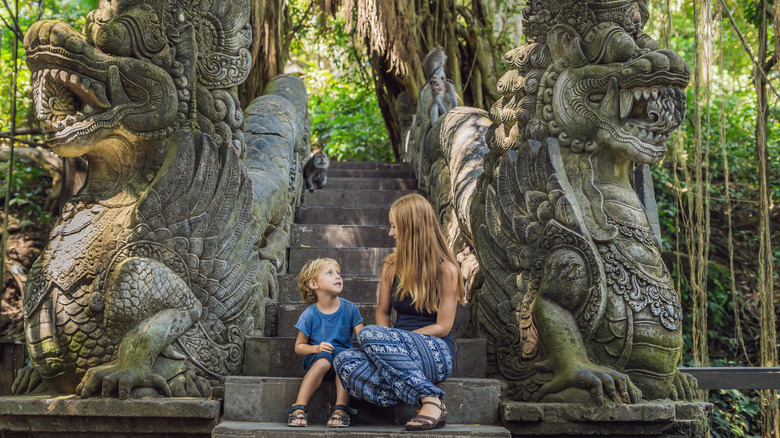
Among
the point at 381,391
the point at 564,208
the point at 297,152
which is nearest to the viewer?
the point at 381,391

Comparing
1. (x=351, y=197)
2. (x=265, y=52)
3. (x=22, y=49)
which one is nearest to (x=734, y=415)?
(x=351, y=197)

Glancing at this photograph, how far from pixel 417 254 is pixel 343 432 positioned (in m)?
0.85

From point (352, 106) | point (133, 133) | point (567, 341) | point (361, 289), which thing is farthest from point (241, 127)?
point (352, 106)

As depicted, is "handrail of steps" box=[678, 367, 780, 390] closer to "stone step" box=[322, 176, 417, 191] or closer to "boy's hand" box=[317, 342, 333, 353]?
"boy's hand" box=[317, 342, 333, 353]

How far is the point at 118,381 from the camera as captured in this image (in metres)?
3.35

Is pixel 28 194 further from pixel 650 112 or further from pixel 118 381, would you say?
pixel 650 112

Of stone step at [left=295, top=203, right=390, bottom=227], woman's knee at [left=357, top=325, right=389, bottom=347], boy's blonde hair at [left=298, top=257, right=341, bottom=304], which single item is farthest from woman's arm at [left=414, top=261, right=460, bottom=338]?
stone step at [left=295, top=203, right=390, bottom=227]

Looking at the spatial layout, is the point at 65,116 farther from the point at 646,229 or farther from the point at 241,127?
the point at 646,229

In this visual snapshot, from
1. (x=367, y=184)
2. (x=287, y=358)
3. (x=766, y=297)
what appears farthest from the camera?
(x=367, y=184)

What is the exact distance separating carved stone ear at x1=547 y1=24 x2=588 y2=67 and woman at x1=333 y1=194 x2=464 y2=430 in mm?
1121

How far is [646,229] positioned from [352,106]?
10.6 m

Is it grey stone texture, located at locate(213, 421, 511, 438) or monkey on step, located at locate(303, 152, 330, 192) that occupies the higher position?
monkey on step, located at locate(303, 152, 330, 192)

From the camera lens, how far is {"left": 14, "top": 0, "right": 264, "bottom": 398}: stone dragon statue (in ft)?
11.7

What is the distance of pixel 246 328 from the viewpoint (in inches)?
158
